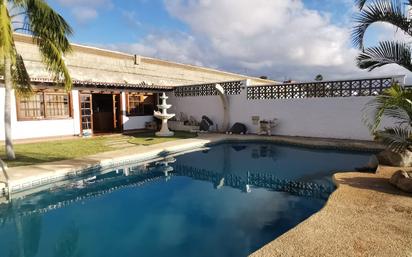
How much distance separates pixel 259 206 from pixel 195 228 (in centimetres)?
162

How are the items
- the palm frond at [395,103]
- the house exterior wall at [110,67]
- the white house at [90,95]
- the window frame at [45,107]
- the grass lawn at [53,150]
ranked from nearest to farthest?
1. the palm frond at [395,103]
2. the grass lawn at [53,150]
3. the window frame at [45,107]
4. the white house at [90,95]
5. the house exterior wall at [110,67]

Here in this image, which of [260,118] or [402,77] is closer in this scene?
[402,77]

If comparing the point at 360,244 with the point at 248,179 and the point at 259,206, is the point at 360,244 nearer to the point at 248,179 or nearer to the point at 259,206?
the point at 259,206

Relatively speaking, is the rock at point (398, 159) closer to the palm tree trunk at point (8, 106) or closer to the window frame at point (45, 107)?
the palm tree trunk at point (8, 106)

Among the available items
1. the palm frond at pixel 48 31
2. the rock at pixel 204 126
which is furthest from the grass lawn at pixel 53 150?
the rock at pixel 204 126

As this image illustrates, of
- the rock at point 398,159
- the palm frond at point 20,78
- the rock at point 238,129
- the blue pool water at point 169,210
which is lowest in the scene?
the blue pool water at point 169,210

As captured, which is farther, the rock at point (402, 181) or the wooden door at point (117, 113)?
the wooden door at point (117, 113)

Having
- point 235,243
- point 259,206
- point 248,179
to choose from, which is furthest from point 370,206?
point 248,179

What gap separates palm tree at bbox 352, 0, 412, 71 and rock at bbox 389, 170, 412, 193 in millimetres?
2225

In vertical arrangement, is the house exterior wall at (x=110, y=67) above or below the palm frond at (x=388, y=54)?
above

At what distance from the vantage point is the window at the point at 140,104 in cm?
1731

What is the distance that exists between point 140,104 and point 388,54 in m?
14.5

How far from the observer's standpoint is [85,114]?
15359 mm

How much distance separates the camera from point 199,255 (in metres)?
4.00
